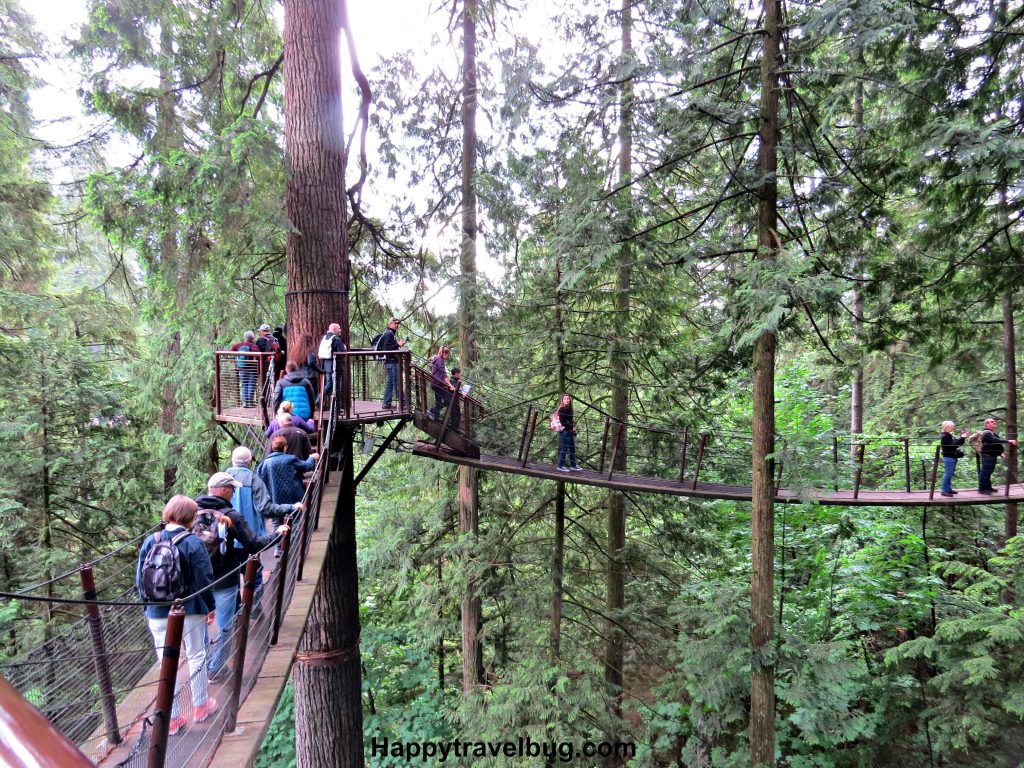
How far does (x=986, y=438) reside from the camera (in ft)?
23.7

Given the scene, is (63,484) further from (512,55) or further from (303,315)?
(512,55)

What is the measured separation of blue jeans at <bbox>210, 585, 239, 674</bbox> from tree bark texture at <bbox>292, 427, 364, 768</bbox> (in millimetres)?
2296

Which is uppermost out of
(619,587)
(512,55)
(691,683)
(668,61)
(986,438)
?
(512,55)

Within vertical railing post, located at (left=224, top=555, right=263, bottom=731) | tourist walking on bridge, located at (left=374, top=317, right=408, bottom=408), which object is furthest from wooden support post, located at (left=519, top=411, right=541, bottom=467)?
vertical railing post, located at (left=224, top=555, right=263, bottom=731)

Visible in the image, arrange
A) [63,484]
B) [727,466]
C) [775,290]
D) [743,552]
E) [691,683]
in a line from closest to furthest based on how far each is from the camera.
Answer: [775,290], [691,683], [727,466], [63,484], [743,552]

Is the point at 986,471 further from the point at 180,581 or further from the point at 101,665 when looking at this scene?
the point at 101,665

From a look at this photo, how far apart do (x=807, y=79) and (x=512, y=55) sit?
168 inches

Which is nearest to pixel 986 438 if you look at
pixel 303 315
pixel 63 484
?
pixel 303 315

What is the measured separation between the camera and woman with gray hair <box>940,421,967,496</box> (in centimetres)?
712

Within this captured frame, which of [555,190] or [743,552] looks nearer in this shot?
[555,190]

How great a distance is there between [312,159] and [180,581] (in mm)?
4574

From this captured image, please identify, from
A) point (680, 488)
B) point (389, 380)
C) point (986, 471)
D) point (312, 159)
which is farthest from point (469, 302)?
point (986, 471)

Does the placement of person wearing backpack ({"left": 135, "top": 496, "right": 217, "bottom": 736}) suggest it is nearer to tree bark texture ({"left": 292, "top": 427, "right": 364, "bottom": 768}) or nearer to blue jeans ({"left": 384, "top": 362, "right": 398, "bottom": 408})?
tree bark texture ({"left": 292, "top": 427, "right": 364, "bottom": 768})

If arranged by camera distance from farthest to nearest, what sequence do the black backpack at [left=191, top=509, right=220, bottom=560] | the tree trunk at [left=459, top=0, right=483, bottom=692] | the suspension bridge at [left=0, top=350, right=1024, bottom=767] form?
the tree trunk at [left=459, top=0, right=483, bottom=692] → the black backpack at [left=191, top=509, right=220, bottom=560] → the suspension bridge at [left=0, top=350, right=1024, bottom=767]
